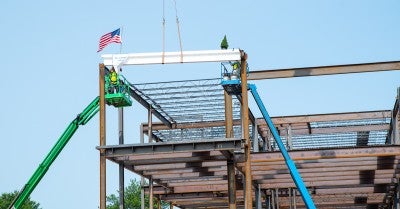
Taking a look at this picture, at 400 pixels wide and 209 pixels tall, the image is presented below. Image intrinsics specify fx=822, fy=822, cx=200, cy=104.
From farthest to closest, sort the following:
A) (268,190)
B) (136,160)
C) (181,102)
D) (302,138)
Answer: (302,138)
(268,190)
(181,102)
(136,160)

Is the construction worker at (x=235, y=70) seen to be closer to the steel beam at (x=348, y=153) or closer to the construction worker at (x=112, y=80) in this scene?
the steel beam at (x=348, y=153)

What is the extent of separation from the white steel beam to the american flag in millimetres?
1399

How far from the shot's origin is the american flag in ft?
114

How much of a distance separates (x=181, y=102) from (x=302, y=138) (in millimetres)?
14420

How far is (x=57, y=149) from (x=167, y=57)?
566 inches

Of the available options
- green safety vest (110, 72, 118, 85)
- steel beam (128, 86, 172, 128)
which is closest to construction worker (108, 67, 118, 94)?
green safety vest (110, 72, 118, 85)

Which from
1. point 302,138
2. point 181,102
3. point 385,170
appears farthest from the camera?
point 302,138

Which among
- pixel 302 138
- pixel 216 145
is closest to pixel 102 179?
pixel 216 145

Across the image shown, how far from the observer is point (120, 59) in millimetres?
33156

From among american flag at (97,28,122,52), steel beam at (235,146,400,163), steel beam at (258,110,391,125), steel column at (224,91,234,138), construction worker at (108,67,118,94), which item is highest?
american flag at (97,28,122,52)

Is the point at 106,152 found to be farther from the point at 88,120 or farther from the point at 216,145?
the point at 88,120

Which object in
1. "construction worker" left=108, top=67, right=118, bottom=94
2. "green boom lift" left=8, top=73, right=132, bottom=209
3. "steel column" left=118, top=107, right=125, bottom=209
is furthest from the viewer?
"green boom lift" left=8, top=73, right=132, bottom=209

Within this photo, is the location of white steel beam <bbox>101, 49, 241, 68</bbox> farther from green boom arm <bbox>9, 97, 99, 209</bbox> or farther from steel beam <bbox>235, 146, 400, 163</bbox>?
green boom arm <bbox>9, 97, 99, 209</bbox>

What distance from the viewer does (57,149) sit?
148ft
